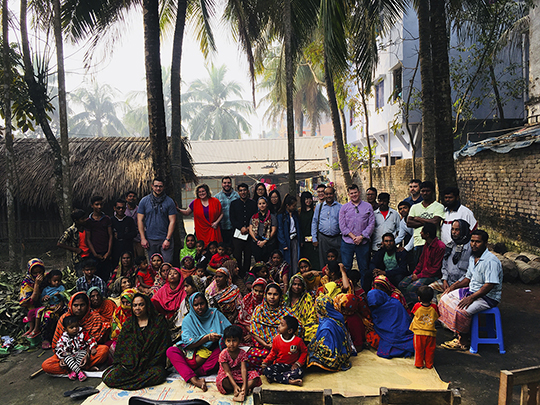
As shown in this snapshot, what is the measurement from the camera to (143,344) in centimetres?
431

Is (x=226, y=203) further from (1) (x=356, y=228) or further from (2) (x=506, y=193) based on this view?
(2) (x=506, y=193)

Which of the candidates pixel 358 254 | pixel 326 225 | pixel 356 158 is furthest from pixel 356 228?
pixel 356 158

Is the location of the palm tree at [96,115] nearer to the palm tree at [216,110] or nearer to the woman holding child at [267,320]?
the palm tree at [216,110]

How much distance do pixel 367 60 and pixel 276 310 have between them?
269 inches

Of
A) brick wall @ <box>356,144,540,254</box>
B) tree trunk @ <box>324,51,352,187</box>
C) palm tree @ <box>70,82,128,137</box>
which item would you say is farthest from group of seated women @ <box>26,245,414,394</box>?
palm tree @ <box>70,82,128,137</box>

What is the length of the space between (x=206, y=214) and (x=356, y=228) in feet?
8.05

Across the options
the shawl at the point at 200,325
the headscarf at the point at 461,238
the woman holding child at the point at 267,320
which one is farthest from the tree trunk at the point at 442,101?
the shawl at the point at 200,325

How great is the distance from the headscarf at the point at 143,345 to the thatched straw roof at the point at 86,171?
6.84 m

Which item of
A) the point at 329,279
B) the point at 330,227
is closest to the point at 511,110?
the point at 330,227

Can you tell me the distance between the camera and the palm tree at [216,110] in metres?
45.4

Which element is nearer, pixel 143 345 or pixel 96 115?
pixel 143 345

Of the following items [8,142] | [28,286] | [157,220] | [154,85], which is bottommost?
[28,286]

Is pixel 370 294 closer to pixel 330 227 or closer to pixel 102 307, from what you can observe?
pixel 330 227

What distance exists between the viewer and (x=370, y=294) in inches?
187
